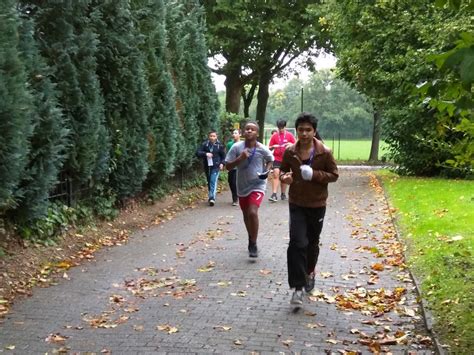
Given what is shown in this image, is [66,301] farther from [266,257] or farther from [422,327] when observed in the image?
[422,327]

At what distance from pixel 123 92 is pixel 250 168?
12.9ft

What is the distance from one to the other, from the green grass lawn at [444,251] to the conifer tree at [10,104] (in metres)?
4.98

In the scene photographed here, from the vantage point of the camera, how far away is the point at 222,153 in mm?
15070

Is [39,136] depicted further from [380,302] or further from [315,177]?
[380,302]

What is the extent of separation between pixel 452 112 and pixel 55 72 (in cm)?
638

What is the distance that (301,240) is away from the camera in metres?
6.07

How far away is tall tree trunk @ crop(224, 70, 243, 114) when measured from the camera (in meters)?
30.2

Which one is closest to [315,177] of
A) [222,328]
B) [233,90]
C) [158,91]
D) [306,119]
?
[306,119]

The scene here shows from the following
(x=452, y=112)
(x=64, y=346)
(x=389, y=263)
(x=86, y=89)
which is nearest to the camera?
(x=452, y=112)

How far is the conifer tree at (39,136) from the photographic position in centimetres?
755

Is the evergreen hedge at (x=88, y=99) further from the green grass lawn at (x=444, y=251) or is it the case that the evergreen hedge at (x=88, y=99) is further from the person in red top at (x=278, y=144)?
the green grass lawn at (x=444, y=251)

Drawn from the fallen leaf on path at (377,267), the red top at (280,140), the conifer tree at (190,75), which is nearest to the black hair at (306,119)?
the fallen leaf on path at (377,267)

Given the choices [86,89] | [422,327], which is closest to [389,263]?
[422,327]

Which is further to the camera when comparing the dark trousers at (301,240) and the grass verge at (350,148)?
the grass verge at (350,148)
